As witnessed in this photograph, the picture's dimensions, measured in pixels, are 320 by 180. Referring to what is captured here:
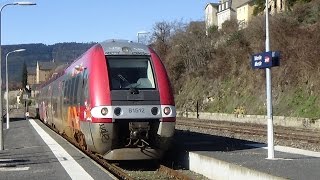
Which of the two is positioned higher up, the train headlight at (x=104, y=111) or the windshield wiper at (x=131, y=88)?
the windshield wiper at (x=131, y=88)

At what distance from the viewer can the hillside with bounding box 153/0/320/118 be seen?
122 feet

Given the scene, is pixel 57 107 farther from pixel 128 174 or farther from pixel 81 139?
pixel 128 174

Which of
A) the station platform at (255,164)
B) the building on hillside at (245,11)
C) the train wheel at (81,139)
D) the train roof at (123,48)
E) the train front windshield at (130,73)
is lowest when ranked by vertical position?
the station platform at (255,164)

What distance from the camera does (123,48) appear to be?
47.3 ft

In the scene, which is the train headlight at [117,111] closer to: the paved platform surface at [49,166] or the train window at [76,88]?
the paved platform surface at [49,166]

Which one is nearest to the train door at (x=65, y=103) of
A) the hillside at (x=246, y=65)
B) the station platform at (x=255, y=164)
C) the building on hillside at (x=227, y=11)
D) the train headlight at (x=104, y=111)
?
the train headlight at (x=104, y=111)

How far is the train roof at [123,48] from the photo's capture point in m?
14.3

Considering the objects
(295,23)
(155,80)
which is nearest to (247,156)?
(155,80)

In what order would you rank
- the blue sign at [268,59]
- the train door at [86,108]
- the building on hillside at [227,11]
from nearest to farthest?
the blue sign at [268,59]
the train door at [86,108]
the building on hillside at [227,11]

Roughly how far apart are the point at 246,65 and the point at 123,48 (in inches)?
1400

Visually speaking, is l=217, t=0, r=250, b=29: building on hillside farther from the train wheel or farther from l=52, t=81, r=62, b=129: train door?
the train wheel

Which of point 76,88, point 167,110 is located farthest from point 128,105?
point 76,88

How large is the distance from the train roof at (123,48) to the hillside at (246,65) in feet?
68.7

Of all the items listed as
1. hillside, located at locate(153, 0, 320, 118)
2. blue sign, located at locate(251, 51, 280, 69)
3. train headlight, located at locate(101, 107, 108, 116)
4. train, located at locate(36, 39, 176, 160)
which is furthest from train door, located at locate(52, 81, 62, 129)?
hillside, located at locate(153, 0, 320, 118)
